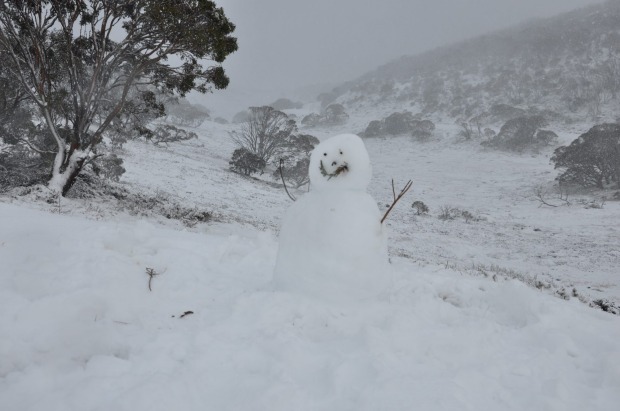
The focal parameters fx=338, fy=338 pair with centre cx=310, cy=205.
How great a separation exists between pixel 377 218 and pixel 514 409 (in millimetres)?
1582

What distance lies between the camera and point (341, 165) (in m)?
2.81

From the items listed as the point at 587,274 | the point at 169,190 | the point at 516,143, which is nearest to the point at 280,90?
the point at 516,143

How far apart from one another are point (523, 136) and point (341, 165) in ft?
109

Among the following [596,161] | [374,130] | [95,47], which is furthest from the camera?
[374,130]

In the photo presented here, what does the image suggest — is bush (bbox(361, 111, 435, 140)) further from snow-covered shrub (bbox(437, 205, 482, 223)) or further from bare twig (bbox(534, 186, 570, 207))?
snow-covered shrub (bbox(437, 205, 482, 223))

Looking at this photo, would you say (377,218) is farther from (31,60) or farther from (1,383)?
(31,60)

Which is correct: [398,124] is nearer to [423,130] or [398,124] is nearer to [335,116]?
[423,130]

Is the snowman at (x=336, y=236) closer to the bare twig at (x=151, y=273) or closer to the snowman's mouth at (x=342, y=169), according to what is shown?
the snowman's mouth at (x=342, y=169)

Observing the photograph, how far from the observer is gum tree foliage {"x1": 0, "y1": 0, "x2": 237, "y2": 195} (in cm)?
718

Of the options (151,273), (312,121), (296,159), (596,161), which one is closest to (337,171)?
(151,273)

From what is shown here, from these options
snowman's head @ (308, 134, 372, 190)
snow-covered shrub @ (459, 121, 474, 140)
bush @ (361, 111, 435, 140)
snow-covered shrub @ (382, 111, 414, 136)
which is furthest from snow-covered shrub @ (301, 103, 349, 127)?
snowman's head @ (308, 134, 372, 190)

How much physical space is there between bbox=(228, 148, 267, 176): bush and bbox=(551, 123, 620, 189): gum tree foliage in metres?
18.7

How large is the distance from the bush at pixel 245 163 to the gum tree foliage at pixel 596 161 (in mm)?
18701

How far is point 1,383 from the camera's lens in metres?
1.54
